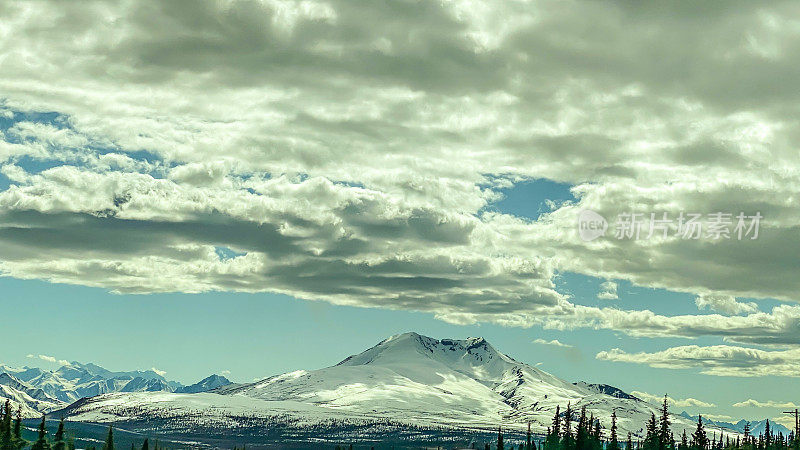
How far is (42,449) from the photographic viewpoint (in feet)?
516

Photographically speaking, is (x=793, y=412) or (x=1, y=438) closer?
(x=793, y=412)

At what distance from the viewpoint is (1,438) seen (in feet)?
545

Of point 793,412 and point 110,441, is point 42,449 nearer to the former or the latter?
point 110,441

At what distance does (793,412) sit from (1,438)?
14665cm

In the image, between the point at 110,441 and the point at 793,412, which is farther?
the point at 110,441

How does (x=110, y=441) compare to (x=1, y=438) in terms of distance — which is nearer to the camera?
(x=1, y=438)

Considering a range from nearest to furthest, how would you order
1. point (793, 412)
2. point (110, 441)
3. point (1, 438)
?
point (793, 412) < point (1, 438) < point (110, 441)

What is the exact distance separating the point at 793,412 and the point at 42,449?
135m

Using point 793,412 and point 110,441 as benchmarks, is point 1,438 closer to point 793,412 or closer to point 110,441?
point 110,441

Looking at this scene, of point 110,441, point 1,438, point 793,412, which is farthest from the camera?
point 110,441

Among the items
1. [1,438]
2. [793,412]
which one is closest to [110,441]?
Result: [1,438]

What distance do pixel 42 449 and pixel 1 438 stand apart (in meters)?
14.6

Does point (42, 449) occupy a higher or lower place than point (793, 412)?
lower

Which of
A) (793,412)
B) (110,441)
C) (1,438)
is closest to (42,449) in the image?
(1,438)
